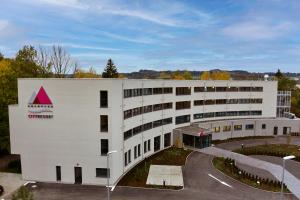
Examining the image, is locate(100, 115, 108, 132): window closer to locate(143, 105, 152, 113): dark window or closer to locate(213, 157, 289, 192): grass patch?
locate(143, 105, 152, 113): dark window

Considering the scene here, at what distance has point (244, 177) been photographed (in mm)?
39750

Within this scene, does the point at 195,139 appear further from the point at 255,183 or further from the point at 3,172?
the point at 3,172

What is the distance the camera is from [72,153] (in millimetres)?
37406

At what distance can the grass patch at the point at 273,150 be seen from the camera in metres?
52.5

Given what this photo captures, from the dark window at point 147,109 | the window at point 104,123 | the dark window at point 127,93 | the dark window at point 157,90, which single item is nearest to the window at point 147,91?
the dark window at point 157,90

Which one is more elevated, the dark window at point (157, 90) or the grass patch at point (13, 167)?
the dark window at point (157, 90)

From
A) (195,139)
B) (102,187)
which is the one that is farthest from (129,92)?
(195,139)

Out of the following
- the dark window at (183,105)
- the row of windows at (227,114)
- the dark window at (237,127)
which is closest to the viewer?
the dark window at (183,105)

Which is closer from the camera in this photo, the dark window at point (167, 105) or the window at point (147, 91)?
the window at point (147, 91)

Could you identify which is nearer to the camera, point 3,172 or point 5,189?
point 5,189

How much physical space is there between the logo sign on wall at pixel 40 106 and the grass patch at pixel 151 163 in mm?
13904

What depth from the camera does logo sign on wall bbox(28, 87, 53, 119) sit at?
123ft

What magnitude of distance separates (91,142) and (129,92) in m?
9.82

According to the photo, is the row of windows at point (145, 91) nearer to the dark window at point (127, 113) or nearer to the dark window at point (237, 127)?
the dark window at point (127, 113)
